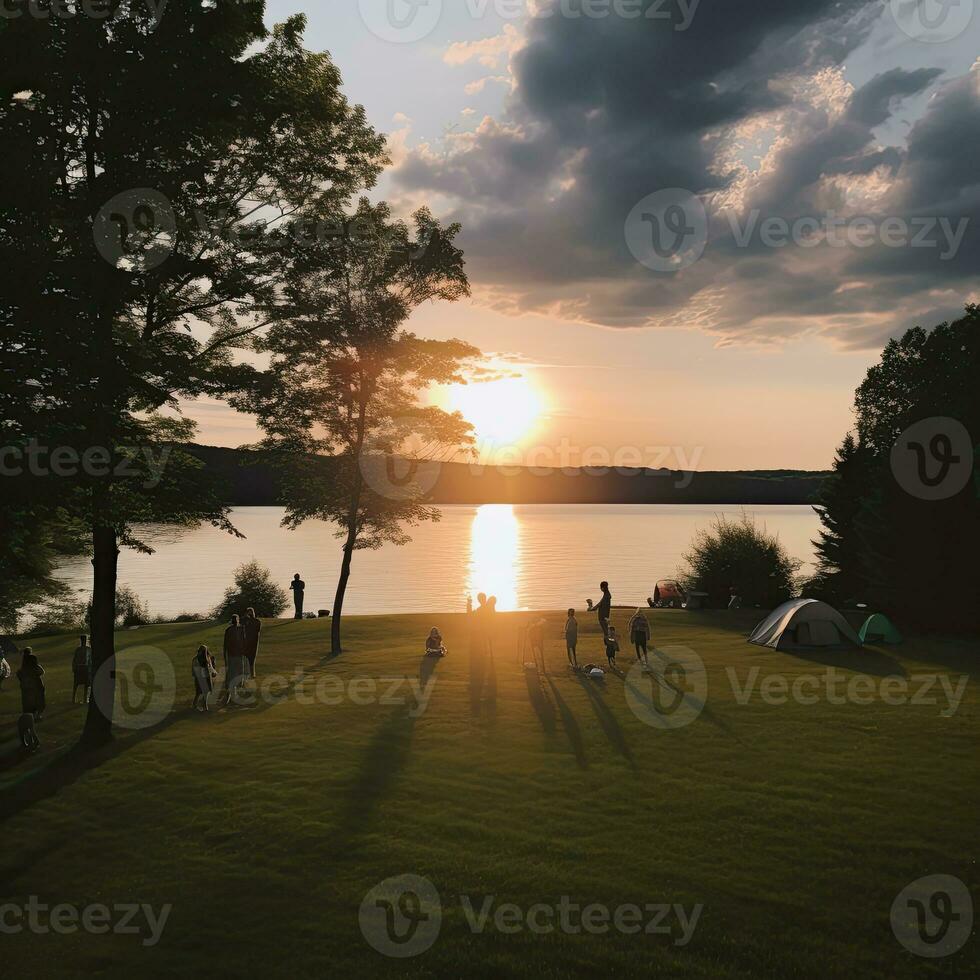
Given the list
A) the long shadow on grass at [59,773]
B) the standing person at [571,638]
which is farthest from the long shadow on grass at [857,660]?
the long shadow on grass at [59,773]

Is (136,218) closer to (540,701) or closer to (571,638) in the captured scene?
(540,701)

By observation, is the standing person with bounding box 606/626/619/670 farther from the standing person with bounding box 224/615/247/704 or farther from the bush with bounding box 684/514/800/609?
the bush with bounding box 684/514/800/609

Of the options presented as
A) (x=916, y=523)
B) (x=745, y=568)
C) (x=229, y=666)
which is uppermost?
(x=916, y=523)

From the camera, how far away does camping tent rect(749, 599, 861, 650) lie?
26.4m

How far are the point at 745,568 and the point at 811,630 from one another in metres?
18.3

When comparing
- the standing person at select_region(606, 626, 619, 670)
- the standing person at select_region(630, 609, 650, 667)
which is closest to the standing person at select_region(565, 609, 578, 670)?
the standing person at select_region(606, 626, 619, 670)

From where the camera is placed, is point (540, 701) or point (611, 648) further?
point (611, 648)

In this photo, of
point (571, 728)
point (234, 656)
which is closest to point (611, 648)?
point (571, 728)

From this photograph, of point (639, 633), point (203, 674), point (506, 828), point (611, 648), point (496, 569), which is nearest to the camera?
point (506, 828)

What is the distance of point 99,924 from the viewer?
29.7 ft

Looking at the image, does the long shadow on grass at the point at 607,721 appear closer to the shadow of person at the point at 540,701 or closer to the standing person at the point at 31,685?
the shadow of person at the point at 540,701

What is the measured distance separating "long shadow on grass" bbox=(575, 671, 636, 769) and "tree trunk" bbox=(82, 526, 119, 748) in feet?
36.3

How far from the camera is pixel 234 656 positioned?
19141mm

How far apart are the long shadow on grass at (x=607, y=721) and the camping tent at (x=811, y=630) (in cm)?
927
